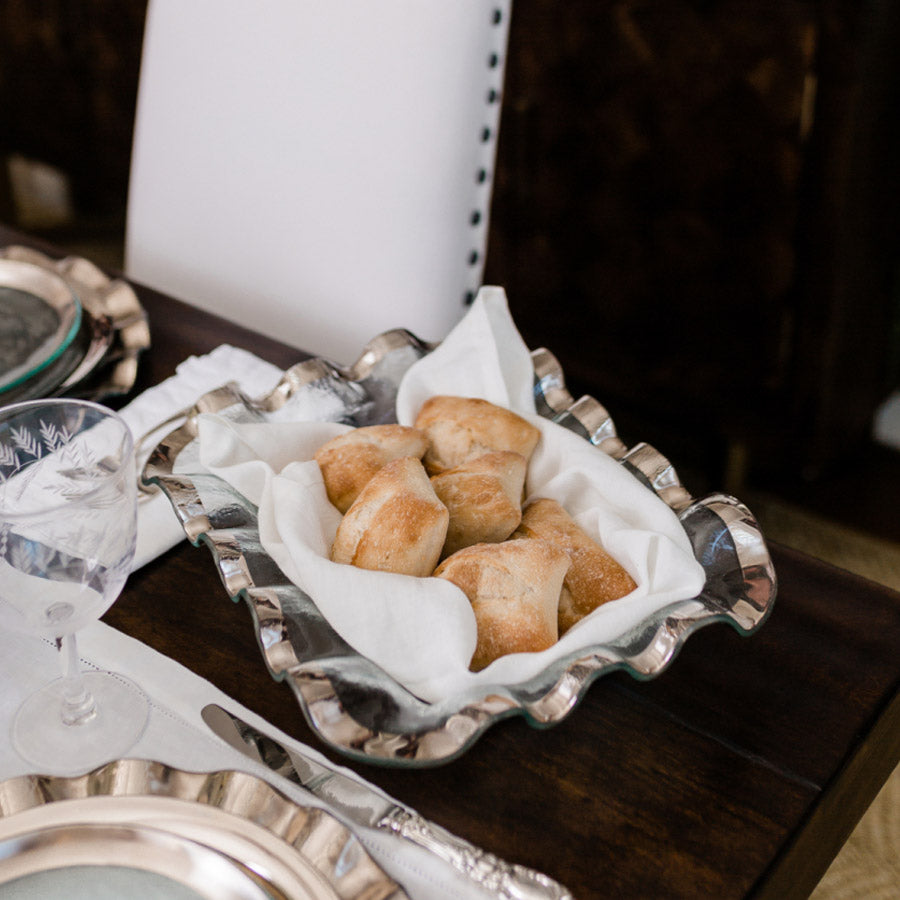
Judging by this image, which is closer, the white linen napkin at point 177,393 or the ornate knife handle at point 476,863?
the ornate knife handle at point 476,863

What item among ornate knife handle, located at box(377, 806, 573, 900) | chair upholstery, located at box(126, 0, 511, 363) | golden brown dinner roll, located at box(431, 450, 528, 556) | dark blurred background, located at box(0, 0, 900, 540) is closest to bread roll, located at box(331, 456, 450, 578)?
golden brown dinner roll, located at box(431, 450, 528, 556)

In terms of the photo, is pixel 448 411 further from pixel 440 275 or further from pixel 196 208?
pixel 196 208

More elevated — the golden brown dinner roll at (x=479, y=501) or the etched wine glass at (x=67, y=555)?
the golden brown dinner roll at (x=479, y=501)

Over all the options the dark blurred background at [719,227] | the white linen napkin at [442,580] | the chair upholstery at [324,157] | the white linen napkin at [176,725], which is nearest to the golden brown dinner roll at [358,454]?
the white linen napkin at [442,580]

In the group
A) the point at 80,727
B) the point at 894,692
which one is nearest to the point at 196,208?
the point at 80,727

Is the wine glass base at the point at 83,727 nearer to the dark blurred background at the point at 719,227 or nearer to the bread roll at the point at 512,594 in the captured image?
the bread roll at the point at 512,594

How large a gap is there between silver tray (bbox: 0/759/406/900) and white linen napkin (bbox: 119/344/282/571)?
0.23 m

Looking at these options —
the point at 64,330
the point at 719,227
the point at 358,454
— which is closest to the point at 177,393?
the point at 64,330

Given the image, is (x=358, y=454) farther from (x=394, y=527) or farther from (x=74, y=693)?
(x=74, y=693)

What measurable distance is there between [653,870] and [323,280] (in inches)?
26.9

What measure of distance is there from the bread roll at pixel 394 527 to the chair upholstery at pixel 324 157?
46 cm

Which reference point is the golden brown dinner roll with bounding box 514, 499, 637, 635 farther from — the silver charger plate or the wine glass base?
the silver charger plate

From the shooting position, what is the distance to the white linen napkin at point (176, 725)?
0.44m

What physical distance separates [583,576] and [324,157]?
59cm
